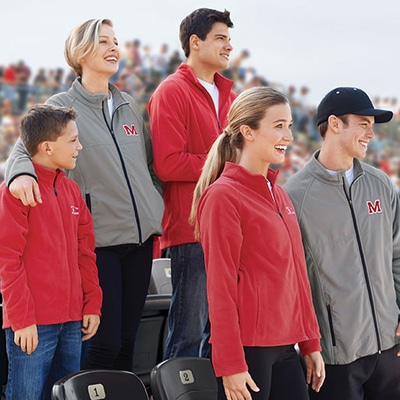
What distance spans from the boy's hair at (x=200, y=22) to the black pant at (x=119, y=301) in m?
1.00

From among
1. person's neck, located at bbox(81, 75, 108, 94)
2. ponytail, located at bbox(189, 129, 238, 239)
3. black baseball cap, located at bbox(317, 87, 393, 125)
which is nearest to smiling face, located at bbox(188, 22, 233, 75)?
person's neck, located at bbox(81, 75, 108, 94)

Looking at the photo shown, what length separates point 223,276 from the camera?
8.03ft

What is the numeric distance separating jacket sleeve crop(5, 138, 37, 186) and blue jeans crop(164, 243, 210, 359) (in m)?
0.81

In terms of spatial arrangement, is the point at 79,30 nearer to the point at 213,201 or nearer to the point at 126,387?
the point at 213,201

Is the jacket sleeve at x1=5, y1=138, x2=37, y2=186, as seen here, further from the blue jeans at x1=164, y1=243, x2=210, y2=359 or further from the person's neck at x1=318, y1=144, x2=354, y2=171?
the person's neck at x1=318, y1=144, x2=354, y2=171

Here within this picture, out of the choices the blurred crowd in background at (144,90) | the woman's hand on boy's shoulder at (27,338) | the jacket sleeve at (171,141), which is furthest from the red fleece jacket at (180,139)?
the blurred crowd in background at (144,90)

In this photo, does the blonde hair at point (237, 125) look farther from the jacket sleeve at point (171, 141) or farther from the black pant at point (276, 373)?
the jacket sleeve at point (171, 141)

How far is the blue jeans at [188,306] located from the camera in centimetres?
345

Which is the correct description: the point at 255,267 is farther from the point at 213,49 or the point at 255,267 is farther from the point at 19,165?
the point at 213,49

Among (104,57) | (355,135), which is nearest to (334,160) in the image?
(355,135)

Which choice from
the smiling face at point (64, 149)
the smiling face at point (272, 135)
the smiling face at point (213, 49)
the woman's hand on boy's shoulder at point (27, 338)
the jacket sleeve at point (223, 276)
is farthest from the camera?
the smiling face at point (213, 49)

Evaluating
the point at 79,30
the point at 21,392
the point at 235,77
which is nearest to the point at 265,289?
the point at 21,392

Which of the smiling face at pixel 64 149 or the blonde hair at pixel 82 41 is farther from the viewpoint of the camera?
the blonde hair at pixel 82 41

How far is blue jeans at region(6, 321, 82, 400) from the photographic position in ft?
9.27
